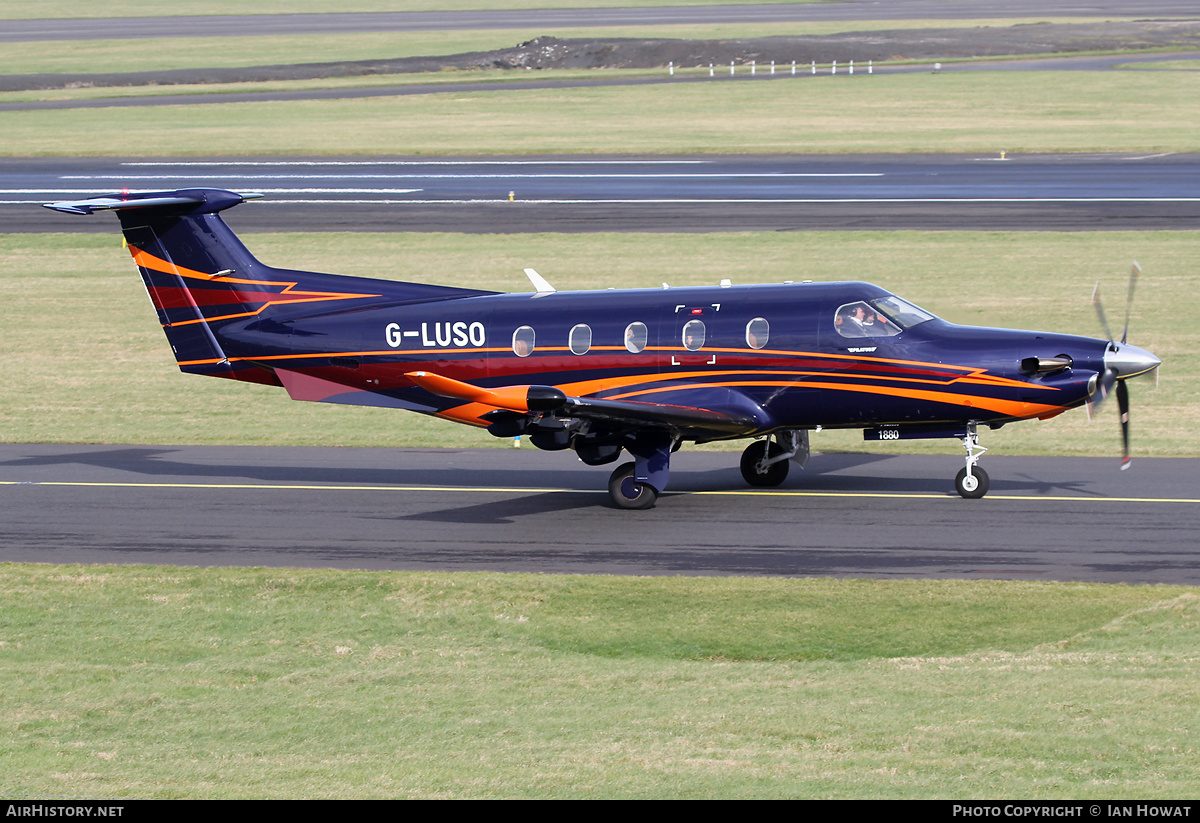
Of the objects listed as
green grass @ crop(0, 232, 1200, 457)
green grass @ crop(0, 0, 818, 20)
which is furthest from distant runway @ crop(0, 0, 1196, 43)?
green grass @ crop(0, 232, 1200, 457)

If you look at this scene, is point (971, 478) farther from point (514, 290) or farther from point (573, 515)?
point (514, 290)

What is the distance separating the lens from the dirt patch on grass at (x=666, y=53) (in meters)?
96.4

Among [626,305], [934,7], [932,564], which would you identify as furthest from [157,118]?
[934,7]

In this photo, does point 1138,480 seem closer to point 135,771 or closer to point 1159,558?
point 1159,558

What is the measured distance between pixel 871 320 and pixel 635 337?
11.0 feet

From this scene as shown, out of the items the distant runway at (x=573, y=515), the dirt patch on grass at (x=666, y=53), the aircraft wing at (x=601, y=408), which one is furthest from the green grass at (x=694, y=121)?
the aircraft wing at (x=601, y=408)

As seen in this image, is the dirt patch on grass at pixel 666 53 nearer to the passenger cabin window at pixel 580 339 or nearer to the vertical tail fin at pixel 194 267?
the vertical tail fin at pixel 194 267

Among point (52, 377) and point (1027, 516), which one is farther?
point (52, 377)

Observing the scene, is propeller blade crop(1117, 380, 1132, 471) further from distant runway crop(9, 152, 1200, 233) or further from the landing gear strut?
distant runway crop(9, 152, 1200, 233)

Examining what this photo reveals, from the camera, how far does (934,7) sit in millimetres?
142500

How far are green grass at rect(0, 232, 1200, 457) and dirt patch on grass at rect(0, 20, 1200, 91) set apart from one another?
162ft

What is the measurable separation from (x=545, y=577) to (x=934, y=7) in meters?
136

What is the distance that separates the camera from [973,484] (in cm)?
2045

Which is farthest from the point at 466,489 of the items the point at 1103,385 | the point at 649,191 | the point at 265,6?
the point at 265,6
